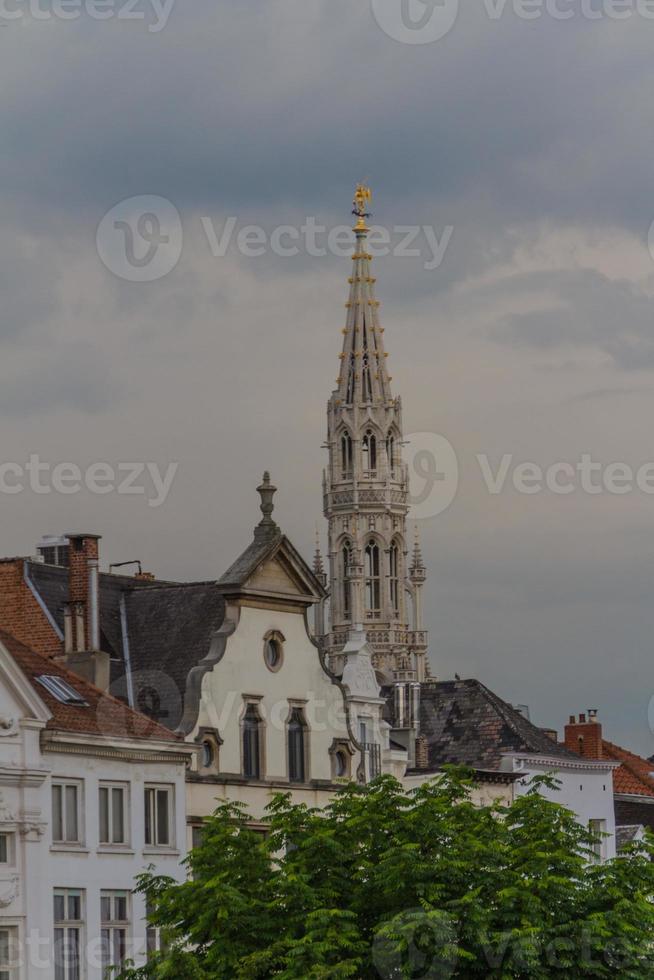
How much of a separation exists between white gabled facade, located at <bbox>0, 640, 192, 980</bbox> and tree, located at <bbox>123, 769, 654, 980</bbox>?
5956 mm

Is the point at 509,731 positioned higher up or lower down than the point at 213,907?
higher up

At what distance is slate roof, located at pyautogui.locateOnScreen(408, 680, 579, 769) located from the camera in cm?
9031

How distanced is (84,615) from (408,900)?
19595 millimetres

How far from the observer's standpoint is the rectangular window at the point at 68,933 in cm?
6700

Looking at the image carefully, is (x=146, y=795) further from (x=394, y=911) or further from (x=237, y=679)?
(x=394, y=911)

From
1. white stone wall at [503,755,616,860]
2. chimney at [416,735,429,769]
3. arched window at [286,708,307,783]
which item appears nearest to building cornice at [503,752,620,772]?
white stone wall at [503,755,616,860]

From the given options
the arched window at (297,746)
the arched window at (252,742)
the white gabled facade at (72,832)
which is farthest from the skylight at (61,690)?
the arched window at (297,746)

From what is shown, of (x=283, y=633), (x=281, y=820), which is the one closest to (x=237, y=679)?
(x=283, y=633)

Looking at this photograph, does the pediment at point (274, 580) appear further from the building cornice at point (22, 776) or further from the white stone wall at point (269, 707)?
the building cornice at point (22, 776)

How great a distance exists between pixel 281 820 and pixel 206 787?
11.4m

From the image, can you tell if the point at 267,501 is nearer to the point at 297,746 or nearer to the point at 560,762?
the point at 297,746

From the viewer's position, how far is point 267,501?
76625mm

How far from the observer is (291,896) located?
192 feet

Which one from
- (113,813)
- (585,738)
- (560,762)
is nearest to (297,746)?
(113,813)
